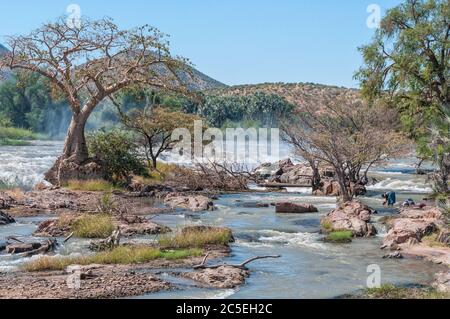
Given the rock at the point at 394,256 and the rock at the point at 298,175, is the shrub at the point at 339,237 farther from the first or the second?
the rock at the point at 298,175

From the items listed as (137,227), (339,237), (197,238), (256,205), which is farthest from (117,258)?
(256,205)

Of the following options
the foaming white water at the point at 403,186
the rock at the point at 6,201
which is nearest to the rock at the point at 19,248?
the rock at the point at 6,201

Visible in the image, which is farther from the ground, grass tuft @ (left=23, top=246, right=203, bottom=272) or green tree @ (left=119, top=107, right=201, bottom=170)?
green tree @ (left=119, top=107, right=201, bottom=170)

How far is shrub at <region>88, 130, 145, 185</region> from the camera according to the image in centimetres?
3316

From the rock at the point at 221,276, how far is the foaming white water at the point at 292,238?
499cm

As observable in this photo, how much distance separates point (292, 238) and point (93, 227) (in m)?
6.03

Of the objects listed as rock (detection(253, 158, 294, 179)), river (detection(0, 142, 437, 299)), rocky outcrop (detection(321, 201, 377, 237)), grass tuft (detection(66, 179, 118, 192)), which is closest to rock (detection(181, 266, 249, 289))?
river (detection(0, 142, 437, 299))

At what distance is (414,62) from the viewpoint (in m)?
33.6

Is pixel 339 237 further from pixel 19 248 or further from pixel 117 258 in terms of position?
pixel 19 248

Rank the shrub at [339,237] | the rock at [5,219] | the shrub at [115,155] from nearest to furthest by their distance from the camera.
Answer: the shrub at [339,237] → the rock at [5,219] → the shrub at [115,155]

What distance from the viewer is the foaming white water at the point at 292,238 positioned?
741 inches

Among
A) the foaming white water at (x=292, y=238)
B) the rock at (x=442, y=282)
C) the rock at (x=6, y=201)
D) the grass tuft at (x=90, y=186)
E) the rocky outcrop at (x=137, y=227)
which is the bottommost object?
the rock at (x=442, y=282)

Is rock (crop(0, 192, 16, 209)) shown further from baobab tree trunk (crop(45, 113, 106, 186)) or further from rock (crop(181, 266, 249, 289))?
rock (crop(181, 266, 249, 289))

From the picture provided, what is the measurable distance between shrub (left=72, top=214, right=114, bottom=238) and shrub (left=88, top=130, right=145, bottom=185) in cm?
1372
